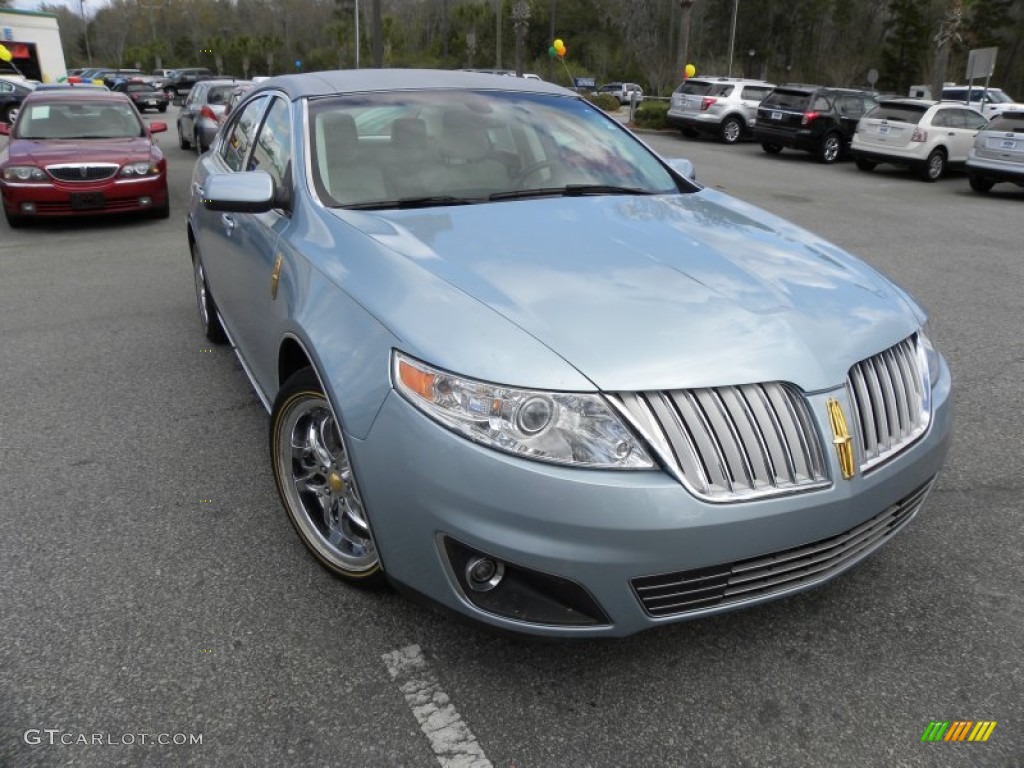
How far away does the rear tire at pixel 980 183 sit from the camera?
14.7 m

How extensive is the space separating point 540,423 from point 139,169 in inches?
360

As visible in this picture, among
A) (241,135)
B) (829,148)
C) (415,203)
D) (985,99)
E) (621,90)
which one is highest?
(241,135)

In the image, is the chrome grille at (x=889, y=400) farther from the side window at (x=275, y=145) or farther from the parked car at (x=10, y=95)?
the parked car at (x=10, y=95)

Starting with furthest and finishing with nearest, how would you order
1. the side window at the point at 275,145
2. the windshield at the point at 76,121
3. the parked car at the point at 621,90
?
the parked car at the point at 621,90 → the windshield at the point at 76,121 → the side window at the point at 275,145

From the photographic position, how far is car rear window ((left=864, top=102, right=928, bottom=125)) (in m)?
16.7

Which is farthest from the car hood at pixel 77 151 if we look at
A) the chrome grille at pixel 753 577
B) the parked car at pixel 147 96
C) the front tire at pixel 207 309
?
the parked car at pixel 147 96

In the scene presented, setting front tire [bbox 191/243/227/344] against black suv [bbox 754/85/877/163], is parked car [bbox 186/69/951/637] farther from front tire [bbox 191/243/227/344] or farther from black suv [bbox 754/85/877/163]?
black suv [bbox 754/85/877/163]

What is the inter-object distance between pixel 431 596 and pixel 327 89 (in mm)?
2474

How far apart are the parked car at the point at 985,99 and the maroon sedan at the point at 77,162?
63.1ft

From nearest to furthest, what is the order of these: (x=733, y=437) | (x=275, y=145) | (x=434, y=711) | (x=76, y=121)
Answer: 1. (x=733, y=437)
2. (x=434, y=711)
3. (x=275, y=145)
4. (x=76, y=121)

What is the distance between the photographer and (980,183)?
14906mm

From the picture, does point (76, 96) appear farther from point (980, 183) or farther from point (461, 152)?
point (980, 183)

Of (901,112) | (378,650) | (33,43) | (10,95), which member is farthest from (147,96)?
(378,650)

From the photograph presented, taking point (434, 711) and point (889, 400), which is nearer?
point (434, 711)
